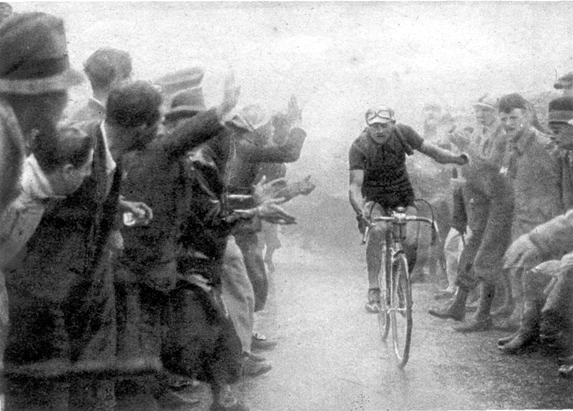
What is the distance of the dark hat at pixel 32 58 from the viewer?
3.59 meters

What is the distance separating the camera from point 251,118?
14.3ft

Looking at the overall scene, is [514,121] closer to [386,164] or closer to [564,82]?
[564,82]

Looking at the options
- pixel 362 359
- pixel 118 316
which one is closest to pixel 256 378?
pixel 362 359

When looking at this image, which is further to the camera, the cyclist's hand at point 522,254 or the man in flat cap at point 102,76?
the cyclist's hand at point 522,254

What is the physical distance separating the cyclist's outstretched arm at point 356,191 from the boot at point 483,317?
0.96 metres

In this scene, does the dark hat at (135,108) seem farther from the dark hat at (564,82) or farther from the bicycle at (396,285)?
the dark hat at (564,82)

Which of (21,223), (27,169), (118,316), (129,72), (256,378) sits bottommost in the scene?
(256,378)

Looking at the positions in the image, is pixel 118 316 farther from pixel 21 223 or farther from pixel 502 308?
pixel 502 308

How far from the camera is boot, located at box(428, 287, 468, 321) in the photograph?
4812 millimetres

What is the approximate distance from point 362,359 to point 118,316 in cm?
151

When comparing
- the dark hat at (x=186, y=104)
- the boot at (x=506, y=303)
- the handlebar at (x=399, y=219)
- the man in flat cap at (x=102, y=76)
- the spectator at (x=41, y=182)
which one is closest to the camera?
the spectator at (x=41, y=182)

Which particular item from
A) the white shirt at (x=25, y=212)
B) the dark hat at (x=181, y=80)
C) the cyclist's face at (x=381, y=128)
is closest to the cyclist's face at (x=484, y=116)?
the cyclist's face at (x=381, y=128)

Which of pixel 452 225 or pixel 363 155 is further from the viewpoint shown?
pixel 452 225

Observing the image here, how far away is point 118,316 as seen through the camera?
377 cm
